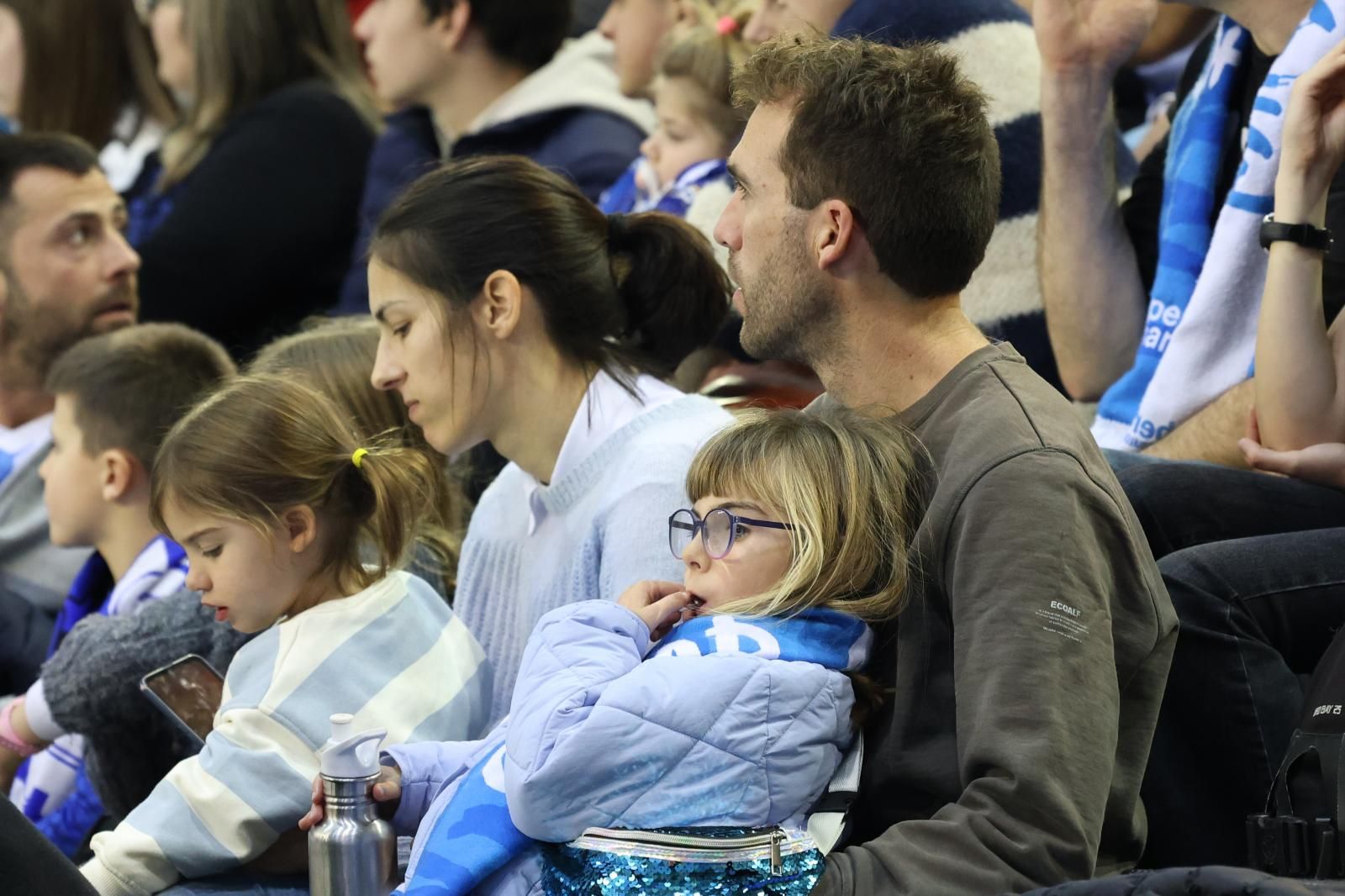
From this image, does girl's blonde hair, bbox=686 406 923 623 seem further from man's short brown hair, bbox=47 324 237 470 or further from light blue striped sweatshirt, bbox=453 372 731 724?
man's short brown hair, bbox=47 324 237 470

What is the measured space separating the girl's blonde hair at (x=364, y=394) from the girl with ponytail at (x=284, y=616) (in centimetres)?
29

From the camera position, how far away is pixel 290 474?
2.52 meters

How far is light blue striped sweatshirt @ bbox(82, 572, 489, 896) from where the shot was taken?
2.28 metres

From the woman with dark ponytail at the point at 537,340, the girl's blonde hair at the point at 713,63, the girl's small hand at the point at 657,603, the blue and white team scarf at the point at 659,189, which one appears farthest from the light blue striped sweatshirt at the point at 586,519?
the girl's blonde hair at the point at 713,63

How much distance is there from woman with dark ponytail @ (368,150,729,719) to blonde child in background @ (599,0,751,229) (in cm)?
109

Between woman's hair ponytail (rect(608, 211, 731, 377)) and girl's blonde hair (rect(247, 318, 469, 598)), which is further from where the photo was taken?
girl's blonde hair (rect(247, 318, 469, 598))

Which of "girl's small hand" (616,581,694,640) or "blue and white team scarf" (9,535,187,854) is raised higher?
"girl's small hand" (616,581,694,640)

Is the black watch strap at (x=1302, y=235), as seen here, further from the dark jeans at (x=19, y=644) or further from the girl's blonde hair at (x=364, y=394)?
the dark jeans at (x=19, y=644)

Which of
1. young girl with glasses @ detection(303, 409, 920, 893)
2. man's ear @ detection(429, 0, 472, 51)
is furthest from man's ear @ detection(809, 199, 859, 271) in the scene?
man's ear @ detection(429, 0, 472, 51)

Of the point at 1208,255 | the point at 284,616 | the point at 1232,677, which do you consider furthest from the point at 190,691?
the point at 1208,255

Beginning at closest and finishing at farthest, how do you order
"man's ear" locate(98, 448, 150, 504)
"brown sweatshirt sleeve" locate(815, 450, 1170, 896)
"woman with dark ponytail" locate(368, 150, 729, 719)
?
1. "brown sweatshirt sleeve" locate(815, 450, 1170, 896)
2. "woman with dark ponytail" locate(368, 150, 729, 719)
3. "man's ear" locate(98, 448, 150, 504)

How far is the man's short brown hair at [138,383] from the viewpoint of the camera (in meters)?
A: 3.21

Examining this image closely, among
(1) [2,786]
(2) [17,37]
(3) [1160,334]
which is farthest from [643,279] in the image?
(2) [17,37]

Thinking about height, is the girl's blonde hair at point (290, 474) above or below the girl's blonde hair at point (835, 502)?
below
